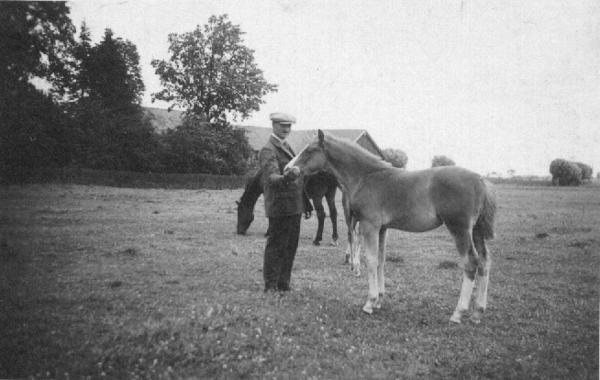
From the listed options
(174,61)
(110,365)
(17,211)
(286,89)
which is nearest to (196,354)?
(110,365)

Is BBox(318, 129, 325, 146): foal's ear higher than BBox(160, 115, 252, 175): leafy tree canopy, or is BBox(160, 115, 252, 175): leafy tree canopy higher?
BBox(160, 115, 252, 175): leafy tree canopy

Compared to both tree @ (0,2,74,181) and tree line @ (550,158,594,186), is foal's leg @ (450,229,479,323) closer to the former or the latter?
tree line @ (550,158,594,186)

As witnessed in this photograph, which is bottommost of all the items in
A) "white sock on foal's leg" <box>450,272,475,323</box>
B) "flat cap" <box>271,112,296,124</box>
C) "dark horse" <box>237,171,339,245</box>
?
"white sock on foal's leg" <box>450,272,475,323</box>

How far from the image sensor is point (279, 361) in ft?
14.7

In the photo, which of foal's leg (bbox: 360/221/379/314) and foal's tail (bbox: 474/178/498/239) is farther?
foal's leg (bbox: 360/221/379/314)

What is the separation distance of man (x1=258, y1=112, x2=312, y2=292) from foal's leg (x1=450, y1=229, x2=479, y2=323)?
2611mm

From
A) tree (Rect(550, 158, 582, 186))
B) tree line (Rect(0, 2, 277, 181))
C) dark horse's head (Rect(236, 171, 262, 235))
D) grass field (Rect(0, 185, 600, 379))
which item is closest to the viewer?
grass field (Rect(0, 185, 600, 379))

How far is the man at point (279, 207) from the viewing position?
6625 mm

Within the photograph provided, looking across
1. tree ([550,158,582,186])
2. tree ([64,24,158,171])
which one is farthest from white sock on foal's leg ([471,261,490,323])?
tree ([64,24,158,171])

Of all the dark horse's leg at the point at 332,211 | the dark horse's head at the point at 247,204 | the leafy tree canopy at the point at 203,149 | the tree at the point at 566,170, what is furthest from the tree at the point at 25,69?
the leafy tree canopy at the point at 203,149

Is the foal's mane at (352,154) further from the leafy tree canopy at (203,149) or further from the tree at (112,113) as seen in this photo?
the leafy tree canopy at (203,149)

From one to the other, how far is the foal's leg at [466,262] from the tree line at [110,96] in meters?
8.68

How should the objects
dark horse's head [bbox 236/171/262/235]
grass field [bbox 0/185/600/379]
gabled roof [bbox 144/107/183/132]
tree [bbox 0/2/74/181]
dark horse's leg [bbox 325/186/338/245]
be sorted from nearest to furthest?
grass field [bbox 0/185/600/379] < tree [bbox 0/2/74/181] < dark horse's leg [bbox 325/186/338/245] < dark horse's head [bbox 236/171/262/235] < gabled roof [bbox 144/107/183/132]

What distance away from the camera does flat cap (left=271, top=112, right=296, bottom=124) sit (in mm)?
6742
